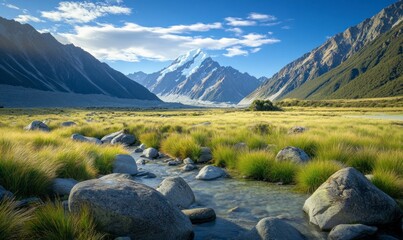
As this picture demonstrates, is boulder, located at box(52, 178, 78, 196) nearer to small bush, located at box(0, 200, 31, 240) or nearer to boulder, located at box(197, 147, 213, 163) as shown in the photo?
small bush, located at box(0, 200, 31, 240)

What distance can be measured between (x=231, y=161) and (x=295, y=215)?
238 inches

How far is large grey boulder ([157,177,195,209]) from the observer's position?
8773 millimetres

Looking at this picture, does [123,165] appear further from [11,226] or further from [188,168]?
[11,226]

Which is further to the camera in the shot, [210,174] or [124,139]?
[124,139]

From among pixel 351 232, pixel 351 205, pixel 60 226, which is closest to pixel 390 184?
pixel 351 205

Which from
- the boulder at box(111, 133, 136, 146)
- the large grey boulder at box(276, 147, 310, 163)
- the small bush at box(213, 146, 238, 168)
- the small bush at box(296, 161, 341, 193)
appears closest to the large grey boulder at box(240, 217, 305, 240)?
the small bush at box(296, 161, 341, 193)

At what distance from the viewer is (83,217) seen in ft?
18.2

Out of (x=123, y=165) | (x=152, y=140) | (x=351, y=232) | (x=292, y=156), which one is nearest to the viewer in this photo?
(x=351, y=232)

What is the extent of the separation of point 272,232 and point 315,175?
4344 millimetres

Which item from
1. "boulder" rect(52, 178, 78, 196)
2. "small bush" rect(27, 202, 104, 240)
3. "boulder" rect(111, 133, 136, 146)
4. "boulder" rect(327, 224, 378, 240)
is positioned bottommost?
"boulder" rect(111, 133, 136, 146)

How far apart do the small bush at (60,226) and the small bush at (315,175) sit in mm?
6762

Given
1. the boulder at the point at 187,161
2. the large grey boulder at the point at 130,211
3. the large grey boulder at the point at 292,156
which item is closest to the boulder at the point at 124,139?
the boulder at the point at 187,161

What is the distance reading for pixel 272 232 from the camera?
6418 mm

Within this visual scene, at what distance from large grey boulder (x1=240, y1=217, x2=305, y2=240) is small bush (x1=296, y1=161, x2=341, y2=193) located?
3557 millimetres
